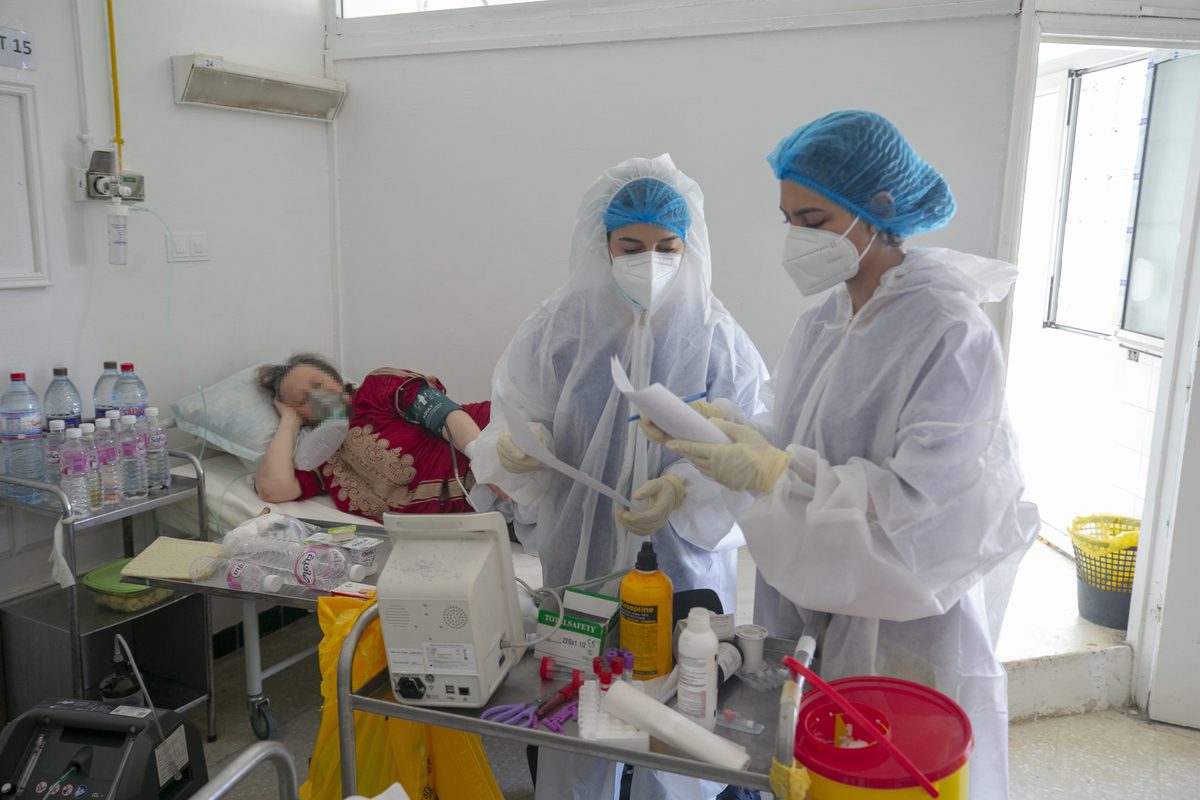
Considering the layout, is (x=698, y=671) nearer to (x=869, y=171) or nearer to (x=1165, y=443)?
(x=869, y=171)

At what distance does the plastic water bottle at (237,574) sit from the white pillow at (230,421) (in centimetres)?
71

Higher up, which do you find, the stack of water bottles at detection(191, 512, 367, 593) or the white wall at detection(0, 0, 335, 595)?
the white wall at detection(0, 0, 335, 595)

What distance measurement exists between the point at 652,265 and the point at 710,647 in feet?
2.51

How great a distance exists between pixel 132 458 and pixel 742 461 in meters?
1.90

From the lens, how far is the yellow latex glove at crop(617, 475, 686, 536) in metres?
1.65

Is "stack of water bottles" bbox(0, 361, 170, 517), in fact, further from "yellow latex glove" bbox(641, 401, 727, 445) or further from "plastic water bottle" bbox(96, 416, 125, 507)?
"yellow latex glove" bbox(641, 401, 727, 445)

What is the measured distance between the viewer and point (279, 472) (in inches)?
109

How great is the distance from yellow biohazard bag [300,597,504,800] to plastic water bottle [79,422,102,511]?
3.68 ft

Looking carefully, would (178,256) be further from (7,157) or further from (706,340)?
(706,340)

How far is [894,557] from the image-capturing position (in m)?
1.25

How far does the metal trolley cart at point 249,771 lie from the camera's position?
1.04 metres

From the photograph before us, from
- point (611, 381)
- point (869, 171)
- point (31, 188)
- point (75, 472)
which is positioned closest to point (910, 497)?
point (869, 171)

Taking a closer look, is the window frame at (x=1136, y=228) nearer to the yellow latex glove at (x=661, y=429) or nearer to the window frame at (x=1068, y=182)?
the window frame at (x=1068, y=182)

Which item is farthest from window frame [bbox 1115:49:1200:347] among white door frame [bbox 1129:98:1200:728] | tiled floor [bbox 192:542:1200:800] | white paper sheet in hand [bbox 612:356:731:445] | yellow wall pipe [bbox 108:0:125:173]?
yellow wall pipe [bbox 108:0:125:173]
